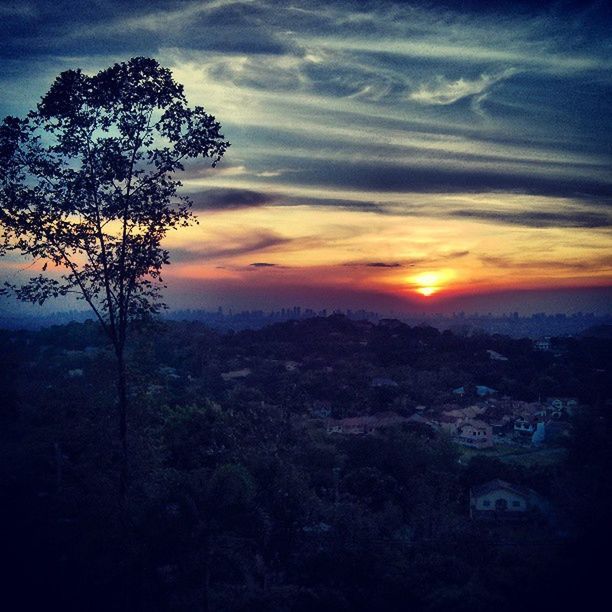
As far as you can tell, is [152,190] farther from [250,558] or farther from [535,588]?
[535,588]

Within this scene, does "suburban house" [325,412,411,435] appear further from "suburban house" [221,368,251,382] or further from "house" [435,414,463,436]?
"suburban house" [221,368,251,382]

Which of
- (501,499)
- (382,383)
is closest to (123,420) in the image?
(501,499)

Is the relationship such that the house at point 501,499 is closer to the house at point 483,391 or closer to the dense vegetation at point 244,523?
the dense vegetation at point 244,523

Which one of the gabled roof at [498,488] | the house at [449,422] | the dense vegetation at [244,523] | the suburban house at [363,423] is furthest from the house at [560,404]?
the gabled roof at [498,488]

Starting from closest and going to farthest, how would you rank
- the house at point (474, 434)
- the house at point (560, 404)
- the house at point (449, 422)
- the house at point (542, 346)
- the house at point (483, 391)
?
the house at point (474, 434)
the house at point (449, 422)
the house at point (560, 404)
the house at point (483, 391)
the house at point (542, 346)

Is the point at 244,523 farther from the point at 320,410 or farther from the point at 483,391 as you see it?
the point at 483,391

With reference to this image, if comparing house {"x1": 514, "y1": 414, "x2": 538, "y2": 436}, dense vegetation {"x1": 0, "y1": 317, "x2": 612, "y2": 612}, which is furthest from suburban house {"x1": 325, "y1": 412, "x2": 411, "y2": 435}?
dense vegetation {"x1": 0, "y1": 317, "x2": 612, "y2": 612}
